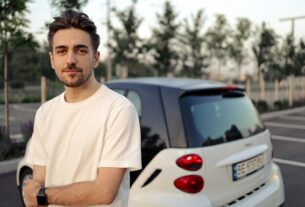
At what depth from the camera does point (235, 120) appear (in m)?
3.33

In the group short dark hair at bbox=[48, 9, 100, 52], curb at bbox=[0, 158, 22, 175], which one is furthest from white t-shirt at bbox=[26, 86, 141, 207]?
curb at bbox=[0, 158, 22, 175]

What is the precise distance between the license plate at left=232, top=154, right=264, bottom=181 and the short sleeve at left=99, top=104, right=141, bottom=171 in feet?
5.37

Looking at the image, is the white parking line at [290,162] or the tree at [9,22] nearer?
the white parking line at [290,162]

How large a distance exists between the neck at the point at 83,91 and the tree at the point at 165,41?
19.3m

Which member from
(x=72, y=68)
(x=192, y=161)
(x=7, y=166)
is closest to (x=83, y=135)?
(x=72, y=68)

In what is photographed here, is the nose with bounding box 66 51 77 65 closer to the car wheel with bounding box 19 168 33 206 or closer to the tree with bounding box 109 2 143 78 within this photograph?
the car wheel with bounding box 19 168 33 206

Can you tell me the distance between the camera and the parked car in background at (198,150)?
283 centimetres

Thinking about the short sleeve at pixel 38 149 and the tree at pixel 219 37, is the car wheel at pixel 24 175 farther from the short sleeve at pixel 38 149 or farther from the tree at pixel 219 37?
the tree at pixel 219 37

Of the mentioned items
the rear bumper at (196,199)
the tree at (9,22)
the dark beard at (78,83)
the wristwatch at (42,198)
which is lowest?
the rear bumper at (196,199)

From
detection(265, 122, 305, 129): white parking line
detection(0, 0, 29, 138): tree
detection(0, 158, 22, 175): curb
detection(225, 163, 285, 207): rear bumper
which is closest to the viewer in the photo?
detection(225, 163, 285, 207): rear bumper

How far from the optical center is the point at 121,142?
155 centimetres

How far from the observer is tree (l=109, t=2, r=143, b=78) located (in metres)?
19.5

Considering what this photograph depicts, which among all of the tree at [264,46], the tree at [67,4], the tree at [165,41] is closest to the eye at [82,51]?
the tree at [67,4]

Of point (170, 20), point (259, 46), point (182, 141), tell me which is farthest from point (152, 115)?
point (259, 46)
